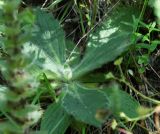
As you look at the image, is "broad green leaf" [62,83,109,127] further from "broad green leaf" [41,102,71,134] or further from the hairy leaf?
the hairy leaf

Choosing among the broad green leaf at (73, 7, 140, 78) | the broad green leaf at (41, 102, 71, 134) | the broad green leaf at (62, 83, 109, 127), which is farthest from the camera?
the broad green leaf at (73, 7, 140, 78)

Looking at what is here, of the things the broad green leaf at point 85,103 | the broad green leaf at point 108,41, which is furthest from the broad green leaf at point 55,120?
the broad green leaf at point 108,41

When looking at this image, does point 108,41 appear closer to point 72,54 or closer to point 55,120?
point 72,54

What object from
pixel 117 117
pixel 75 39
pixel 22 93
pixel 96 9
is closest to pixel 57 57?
pixel 75 39

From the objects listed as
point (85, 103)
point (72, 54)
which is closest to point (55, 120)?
point (85, 103)

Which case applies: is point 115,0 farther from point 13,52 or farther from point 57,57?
point 13,52

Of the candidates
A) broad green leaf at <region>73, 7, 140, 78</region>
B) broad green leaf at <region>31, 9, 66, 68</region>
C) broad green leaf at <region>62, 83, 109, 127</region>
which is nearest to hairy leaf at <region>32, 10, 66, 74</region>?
broad green leaf at <region>31, 9, 66, 68</region>

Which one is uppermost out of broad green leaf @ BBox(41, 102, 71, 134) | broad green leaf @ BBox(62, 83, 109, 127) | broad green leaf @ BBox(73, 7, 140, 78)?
broad green leaf @ BBox(73, 7, 140, 78)
